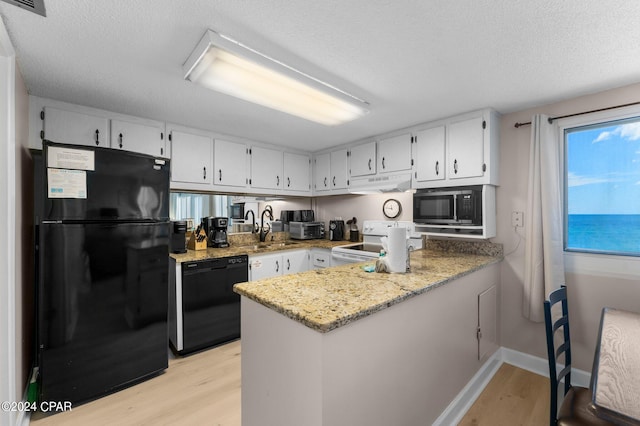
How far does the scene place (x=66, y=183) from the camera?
183 cm

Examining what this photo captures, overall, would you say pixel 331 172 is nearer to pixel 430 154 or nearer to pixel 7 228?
pixel 430 154

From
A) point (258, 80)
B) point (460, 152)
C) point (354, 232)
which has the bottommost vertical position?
point (354, 232)

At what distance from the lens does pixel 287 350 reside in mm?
1173

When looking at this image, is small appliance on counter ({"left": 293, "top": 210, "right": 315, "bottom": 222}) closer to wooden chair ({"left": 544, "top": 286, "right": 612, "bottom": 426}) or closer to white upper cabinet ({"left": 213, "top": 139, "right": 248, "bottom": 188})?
white upper cabinet ({"left": 213, "top": 139, "right": 248, "bottom": 188})

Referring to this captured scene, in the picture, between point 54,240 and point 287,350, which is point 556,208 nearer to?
point 287,350

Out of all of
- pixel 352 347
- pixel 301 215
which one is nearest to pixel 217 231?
pixel 301 215

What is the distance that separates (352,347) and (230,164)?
8.76 ft

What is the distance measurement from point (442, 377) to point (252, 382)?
3.83 feet

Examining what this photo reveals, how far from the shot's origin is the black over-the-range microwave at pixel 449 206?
2486 millimetres

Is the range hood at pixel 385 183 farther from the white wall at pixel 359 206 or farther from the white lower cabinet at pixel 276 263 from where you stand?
the white lower cabinet at pixel 276 263

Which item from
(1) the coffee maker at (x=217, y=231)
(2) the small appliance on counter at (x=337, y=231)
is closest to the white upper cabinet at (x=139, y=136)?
(1) the coffee maker at (x=217, y=231)

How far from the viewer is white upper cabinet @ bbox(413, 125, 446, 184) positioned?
2717 millimetres

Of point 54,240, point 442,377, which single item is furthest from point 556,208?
point 54,240

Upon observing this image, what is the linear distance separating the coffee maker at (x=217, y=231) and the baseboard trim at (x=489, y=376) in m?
2.60
